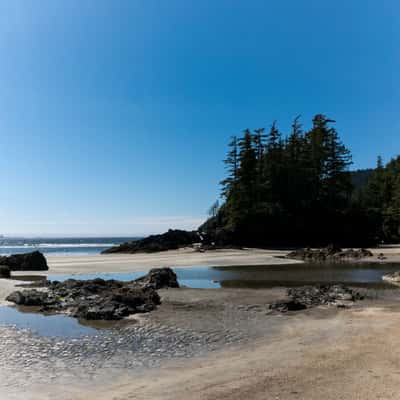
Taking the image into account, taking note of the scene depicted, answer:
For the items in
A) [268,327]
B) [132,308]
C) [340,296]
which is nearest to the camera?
[268,327]

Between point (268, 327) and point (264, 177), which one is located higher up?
point (264, 177)

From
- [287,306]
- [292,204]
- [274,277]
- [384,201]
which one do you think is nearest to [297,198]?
[292,204]

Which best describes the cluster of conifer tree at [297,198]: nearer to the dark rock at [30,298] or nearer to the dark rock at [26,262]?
the dark rock at [26,262]

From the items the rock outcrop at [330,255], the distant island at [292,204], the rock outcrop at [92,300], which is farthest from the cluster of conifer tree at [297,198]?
the rock outcrop at [92,300]

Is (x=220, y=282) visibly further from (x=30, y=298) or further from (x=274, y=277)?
(x=30, y=298)

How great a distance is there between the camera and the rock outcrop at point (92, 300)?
1384 cm

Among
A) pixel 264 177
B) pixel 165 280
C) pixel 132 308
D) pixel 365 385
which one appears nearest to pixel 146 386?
pixel 365 385

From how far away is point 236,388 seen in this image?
675 cm

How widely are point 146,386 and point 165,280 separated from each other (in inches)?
552

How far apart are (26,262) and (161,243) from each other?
27293mm

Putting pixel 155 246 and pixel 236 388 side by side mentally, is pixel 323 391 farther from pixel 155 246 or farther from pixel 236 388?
pixel 155 246

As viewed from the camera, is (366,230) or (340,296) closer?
(340,296)

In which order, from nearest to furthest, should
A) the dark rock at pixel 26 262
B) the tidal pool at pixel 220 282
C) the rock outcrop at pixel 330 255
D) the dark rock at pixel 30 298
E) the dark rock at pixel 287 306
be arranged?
the tidal pool at pixel 220 282
the dark rock at pixel 287 306
the dark rock at pixel 30 298
the dark rock at pixel 26 262
the rock outcrop at pixel 330 255

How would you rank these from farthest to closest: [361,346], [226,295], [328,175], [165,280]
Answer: [328,175]
[165,280]
[226,295]
[361,346]
